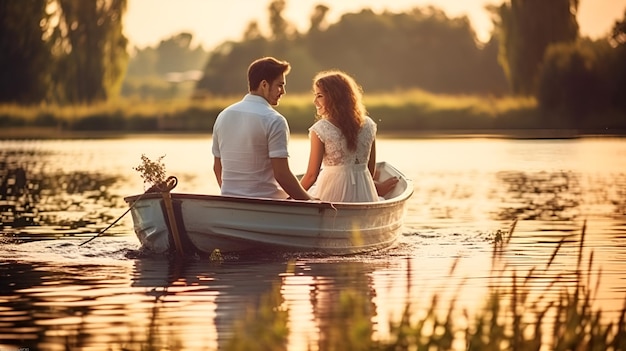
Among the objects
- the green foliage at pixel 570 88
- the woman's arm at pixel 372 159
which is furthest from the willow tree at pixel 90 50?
the woman's arm at pixel 372 159

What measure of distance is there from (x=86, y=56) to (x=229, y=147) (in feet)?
139

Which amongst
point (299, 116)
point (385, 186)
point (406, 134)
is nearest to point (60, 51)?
point (299, 116)

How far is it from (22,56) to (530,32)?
17.3 m

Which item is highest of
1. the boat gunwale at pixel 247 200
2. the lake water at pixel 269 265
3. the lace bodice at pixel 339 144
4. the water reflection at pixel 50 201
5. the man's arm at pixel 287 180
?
the lace bodice at pixel 339 144

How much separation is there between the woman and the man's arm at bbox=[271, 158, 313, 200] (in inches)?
29.1

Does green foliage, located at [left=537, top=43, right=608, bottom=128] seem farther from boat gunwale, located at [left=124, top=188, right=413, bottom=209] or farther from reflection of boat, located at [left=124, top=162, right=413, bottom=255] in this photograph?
boat gunwale, located at [left=124, top=188, right=413, bottom=209]

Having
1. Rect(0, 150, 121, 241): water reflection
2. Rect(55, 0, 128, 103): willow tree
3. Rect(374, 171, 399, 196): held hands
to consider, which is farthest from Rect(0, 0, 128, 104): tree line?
Rect(374, 171, 399, 196): held hands

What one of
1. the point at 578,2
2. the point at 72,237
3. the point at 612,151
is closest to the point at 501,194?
the point at 72,237

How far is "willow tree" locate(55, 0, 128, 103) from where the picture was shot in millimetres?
54031

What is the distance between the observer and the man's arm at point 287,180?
40.8ft

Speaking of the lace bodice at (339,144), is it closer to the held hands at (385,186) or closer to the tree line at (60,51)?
the held hands at (385,186)

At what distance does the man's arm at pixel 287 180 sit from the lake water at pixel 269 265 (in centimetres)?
55

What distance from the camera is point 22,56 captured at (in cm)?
5384

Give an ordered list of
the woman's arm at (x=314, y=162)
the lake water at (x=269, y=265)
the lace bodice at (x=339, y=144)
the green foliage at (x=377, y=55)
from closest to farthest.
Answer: the lake water at (x=269, y=265), the lace bodice at (x=339, y=144), the woman's arm at (x=314, y=162), the green foliage at (x=377, y=55)
